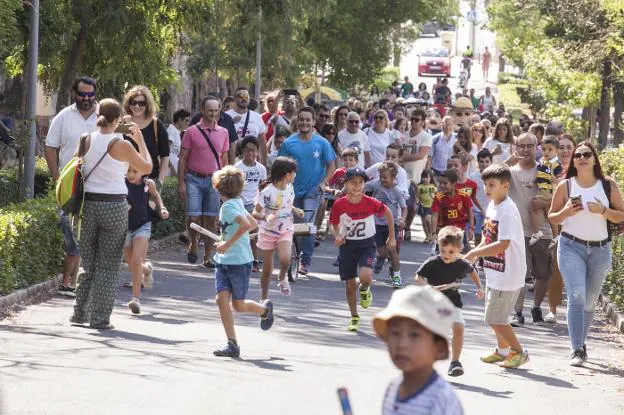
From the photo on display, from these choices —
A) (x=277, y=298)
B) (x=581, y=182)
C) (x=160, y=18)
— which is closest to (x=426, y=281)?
(x=581, y=182)

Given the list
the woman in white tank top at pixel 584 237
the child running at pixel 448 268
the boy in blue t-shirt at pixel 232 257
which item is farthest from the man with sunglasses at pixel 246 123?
the child running at pixel 448 268

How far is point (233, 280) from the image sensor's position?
10617 mm

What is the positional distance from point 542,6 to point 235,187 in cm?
2601

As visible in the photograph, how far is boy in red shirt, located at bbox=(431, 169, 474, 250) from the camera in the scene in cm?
1603

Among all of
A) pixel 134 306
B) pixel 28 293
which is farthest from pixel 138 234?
pixel 28 293

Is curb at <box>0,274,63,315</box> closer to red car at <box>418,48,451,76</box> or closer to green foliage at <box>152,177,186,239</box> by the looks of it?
green foliage at <box>152,177,186,239</box>

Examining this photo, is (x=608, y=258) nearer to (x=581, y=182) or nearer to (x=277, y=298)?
(x=581, y=182)

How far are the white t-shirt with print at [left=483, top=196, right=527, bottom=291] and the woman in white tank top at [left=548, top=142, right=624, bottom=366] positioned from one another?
1.88 feet

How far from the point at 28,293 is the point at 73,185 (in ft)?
7.50

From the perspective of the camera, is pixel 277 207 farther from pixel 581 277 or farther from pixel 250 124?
pixel 250 124

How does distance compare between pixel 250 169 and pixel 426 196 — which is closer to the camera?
pixel 250 169

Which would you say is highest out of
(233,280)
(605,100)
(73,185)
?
(605,100)

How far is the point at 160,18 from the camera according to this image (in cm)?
2066

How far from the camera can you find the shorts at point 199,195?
16031 mm
